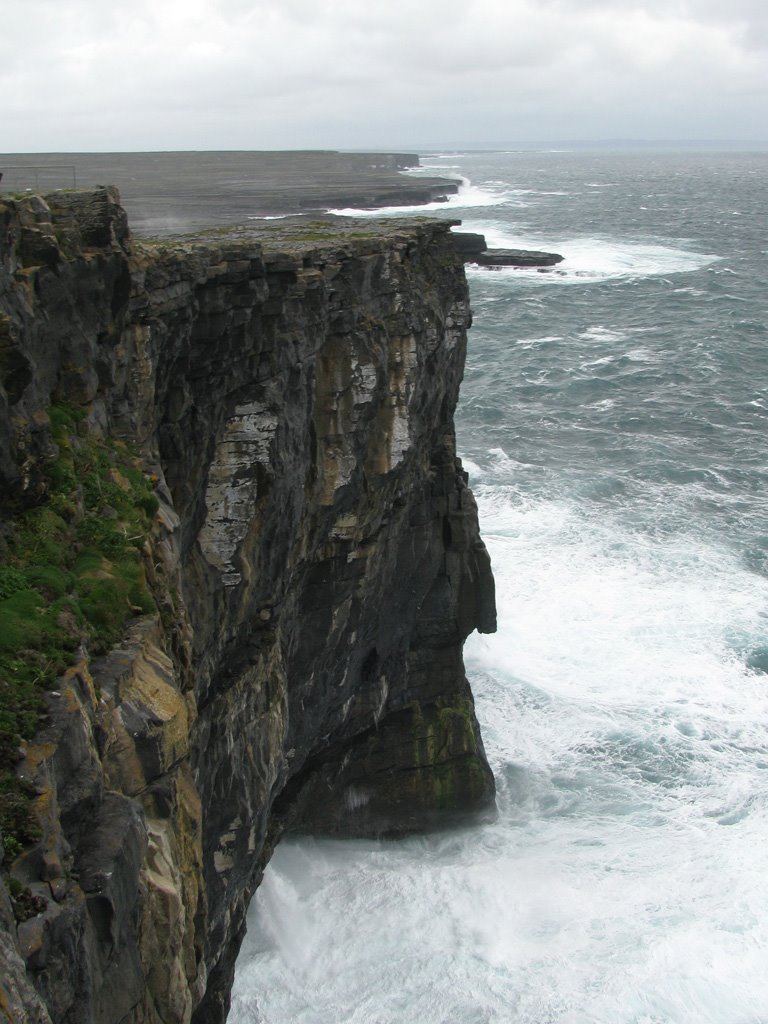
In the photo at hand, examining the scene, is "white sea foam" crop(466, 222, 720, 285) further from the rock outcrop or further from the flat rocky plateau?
the flat rocky plateau

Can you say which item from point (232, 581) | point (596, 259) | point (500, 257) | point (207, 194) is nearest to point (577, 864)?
point (232, 581)

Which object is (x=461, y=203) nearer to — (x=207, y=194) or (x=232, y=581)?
(x=207, y=194)

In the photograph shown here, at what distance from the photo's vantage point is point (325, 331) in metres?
22.8

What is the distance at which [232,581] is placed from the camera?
20266mm

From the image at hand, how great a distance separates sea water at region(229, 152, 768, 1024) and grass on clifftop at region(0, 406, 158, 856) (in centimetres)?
1476

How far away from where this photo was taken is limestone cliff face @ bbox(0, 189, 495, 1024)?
10.5 meters

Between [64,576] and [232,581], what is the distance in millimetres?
7570

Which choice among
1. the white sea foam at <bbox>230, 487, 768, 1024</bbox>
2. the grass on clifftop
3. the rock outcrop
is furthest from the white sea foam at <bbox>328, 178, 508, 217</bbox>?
the grass on clifftop

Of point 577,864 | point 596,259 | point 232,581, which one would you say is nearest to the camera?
point 232,581

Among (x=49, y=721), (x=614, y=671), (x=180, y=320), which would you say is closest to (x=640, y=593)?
(x=614, y=671)

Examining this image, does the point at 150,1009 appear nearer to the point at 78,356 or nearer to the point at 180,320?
the point at 78,356

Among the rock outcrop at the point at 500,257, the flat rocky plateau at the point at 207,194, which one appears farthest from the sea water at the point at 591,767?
the rock outcrop at the point at 500,257

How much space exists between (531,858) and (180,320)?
18.2m

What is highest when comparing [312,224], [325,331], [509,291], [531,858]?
[312,224]
